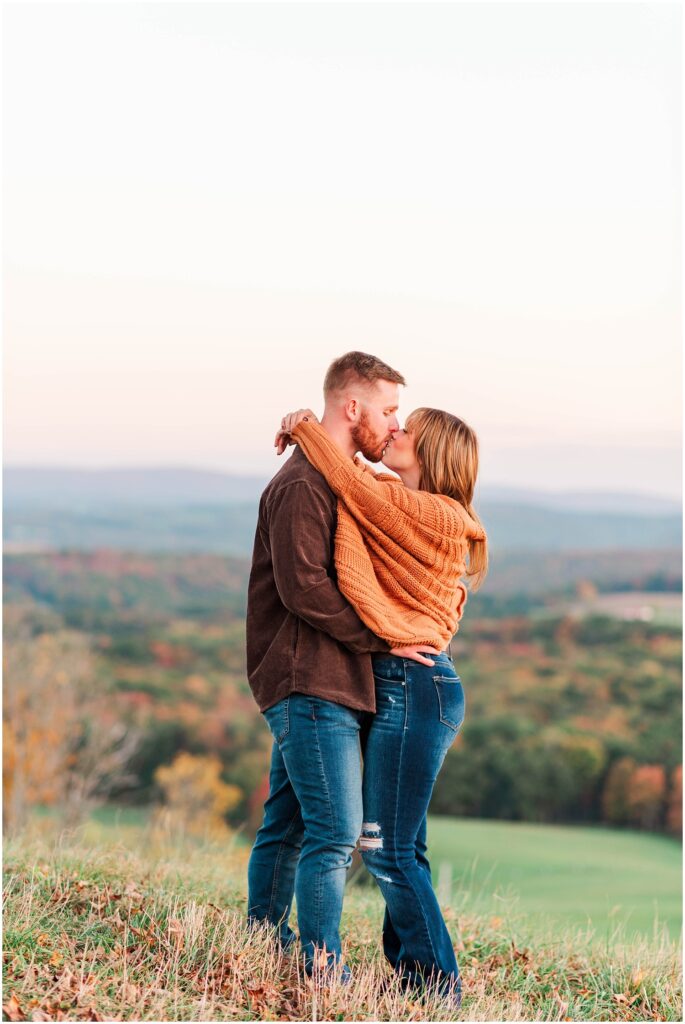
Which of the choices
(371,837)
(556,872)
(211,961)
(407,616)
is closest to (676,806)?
(556,872)

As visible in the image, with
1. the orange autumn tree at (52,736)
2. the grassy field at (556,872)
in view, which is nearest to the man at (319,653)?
the grassy field at (556,872)

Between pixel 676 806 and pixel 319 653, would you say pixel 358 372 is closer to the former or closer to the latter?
pixel 319 653

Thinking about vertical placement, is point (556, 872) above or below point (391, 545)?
below

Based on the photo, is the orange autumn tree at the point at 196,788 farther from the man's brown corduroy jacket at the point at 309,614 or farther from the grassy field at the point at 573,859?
the man's brown corduroy jacket at the point at 309,614

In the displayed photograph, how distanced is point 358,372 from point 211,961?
2.37 metres

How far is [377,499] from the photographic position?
4.25 meters

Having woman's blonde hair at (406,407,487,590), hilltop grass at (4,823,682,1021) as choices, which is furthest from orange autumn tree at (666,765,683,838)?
woman's blonde hair at (406,407,487,590)

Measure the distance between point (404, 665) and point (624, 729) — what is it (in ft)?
119

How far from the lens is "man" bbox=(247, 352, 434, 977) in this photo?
4.19 m

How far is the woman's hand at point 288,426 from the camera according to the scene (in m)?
4.43

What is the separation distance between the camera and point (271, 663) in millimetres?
4320

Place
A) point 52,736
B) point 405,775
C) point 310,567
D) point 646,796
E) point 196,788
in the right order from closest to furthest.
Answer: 1. point 310,567
2. point 405,775
3. point 646,796
4. point 52,736
5. point 196,788

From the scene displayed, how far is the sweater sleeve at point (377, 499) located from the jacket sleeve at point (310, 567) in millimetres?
98

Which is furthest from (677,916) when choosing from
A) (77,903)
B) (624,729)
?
(624,729)
